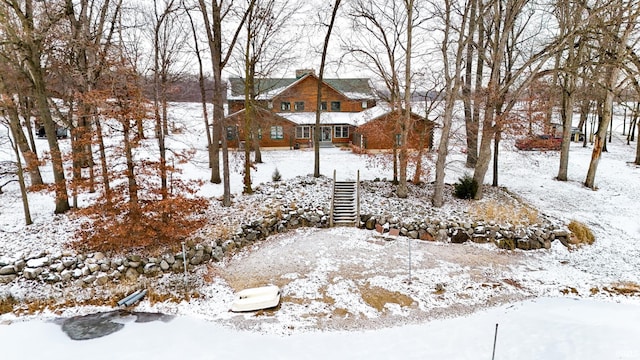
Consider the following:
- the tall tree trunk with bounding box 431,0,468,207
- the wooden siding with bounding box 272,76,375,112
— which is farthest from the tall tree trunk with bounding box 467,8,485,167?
the wooden siding with bounding box 272,76,375,112

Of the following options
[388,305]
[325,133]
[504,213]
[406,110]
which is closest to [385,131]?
[406,110]

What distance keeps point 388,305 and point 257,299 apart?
352cm

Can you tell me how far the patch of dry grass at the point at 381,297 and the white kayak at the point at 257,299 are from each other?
2.46 m

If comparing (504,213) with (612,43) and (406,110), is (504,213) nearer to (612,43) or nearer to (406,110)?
(406,110)

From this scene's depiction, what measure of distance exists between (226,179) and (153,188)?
3.62m

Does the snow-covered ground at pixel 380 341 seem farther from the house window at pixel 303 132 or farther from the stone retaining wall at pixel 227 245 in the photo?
the house window at pixel 303 132

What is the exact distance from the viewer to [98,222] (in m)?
10.6

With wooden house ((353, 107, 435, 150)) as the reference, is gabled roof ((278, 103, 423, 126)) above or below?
above

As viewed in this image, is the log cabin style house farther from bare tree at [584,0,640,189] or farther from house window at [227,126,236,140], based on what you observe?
bare tree at [584,0,640,189]

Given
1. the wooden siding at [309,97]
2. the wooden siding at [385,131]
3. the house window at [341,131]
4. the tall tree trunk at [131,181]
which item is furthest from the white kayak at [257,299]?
the wooden siding at [309,97]

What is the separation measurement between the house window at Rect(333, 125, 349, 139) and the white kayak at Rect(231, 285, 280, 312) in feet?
75.2

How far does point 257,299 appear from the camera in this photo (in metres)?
9.26

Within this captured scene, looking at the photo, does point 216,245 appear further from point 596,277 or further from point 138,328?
point 596,277

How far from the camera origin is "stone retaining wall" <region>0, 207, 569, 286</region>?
10.1m
